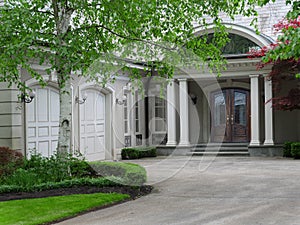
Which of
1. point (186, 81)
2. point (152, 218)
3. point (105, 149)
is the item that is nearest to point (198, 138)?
point (186, 81)

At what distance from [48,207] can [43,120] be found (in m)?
6.06

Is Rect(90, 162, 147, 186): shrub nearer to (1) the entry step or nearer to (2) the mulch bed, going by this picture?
(2) the mulch bed

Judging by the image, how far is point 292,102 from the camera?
51.5 ft

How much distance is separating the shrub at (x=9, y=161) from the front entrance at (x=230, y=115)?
34.7 ft

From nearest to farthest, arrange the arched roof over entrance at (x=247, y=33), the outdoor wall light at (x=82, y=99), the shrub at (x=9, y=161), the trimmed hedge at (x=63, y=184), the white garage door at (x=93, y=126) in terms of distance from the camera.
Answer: the trimmed hedge at (x=63, y=184) → the shrub at (x=9, y=161) → the outdoor wall light at (x=82, y=99) → the white garage door at (x=93, y=126) → the arched roof over entrance at (x=247, y=33)

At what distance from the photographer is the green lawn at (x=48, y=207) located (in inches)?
279

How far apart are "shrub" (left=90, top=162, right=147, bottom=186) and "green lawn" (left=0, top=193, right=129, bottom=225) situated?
3.50 feet

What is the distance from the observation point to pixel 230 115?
19922 mm

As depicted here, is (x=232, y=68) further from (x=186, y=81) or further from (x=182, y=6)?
(x=182, y=6)

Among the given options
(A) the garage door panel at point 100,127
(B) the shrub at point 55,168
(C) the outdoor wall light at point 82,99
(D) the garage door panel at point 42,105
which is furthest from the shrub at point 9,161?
(A) the garage door panel at point 100,127

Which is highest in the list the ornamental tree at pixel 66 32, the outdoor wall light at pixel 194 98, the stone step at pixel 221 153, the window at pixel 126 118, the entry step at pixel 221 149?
the ornamental tree at pixel 66 32

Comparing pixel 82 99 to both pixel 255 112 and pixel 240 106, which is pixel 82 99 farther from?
pixel 240 106

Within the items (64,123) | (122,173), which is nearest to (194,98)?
(122,173)

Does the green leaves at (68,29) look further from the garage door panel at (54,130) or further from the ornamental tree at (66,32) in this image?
the garage door panel at (54,130)
